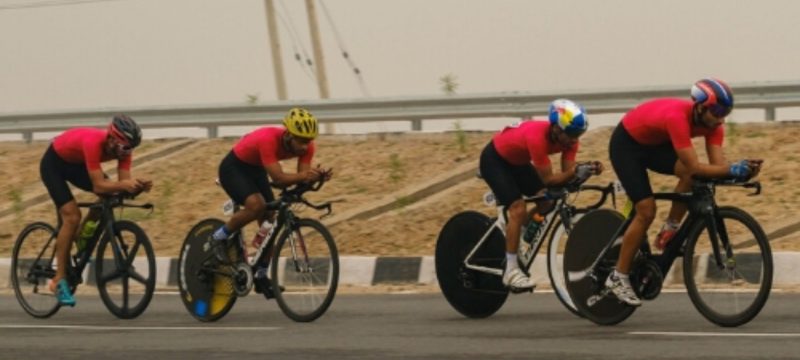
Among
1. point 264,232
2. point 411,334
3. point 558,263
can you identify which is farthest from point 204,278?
point 558,263

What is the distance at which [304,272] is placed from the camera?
13812mm

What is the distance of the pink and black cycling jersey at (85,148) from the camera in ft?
47.7

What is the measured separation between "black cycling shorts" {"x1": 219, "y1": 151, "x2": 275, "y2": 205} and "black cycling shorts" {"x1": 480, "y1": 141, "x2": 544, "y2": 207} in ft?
5.75

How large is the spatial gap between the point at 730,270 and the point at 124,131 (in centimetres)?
496

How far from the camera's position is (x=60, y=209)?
598 inches

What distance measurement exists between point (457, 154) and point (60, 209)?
8.73 m

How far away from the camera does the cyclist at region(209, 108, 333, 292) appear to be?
44.8ft

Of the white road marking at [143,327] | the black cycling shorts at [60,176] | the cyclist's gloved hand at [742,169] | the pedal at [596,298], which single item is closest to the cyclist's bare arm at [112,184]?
the black cycling shorts at [60,176]

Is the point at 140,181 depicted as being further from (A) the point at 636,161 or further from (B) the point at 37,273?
(A) the point at 636,161

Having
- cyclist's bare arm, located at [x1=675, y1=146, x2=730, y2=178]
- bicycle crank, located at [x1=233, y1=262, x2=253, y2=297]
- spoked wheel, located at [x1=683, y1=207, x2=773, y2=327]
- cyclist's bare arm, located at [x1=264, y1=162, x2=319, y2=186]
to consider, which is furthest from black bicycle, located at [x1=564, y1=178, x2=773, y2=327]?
bicycle crank, located at [x1=233, y1=262, x2=253, y2=297]

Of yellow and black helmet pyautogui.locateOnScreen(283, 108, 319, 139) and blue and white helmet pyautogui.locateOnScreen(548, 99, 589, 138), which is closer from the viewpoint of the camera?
blue and white helmet pyautogui.locateOnScreen(548, 99, 589, 138)

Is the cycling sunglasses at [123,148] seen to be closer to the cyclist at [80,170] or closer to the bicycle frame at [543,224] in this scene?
the cyclist at [80,170]

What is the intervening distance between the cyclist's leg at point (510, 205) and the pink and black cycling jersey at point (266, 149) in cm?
136

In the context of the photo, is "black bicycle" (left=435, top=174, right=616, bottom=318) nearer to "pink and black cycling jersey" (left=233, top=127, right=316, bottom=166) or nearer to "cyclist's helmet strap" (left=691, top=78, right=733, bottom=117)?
"pink and black cycling jersey" (left=233, top=127, right=316, bottom=166)
